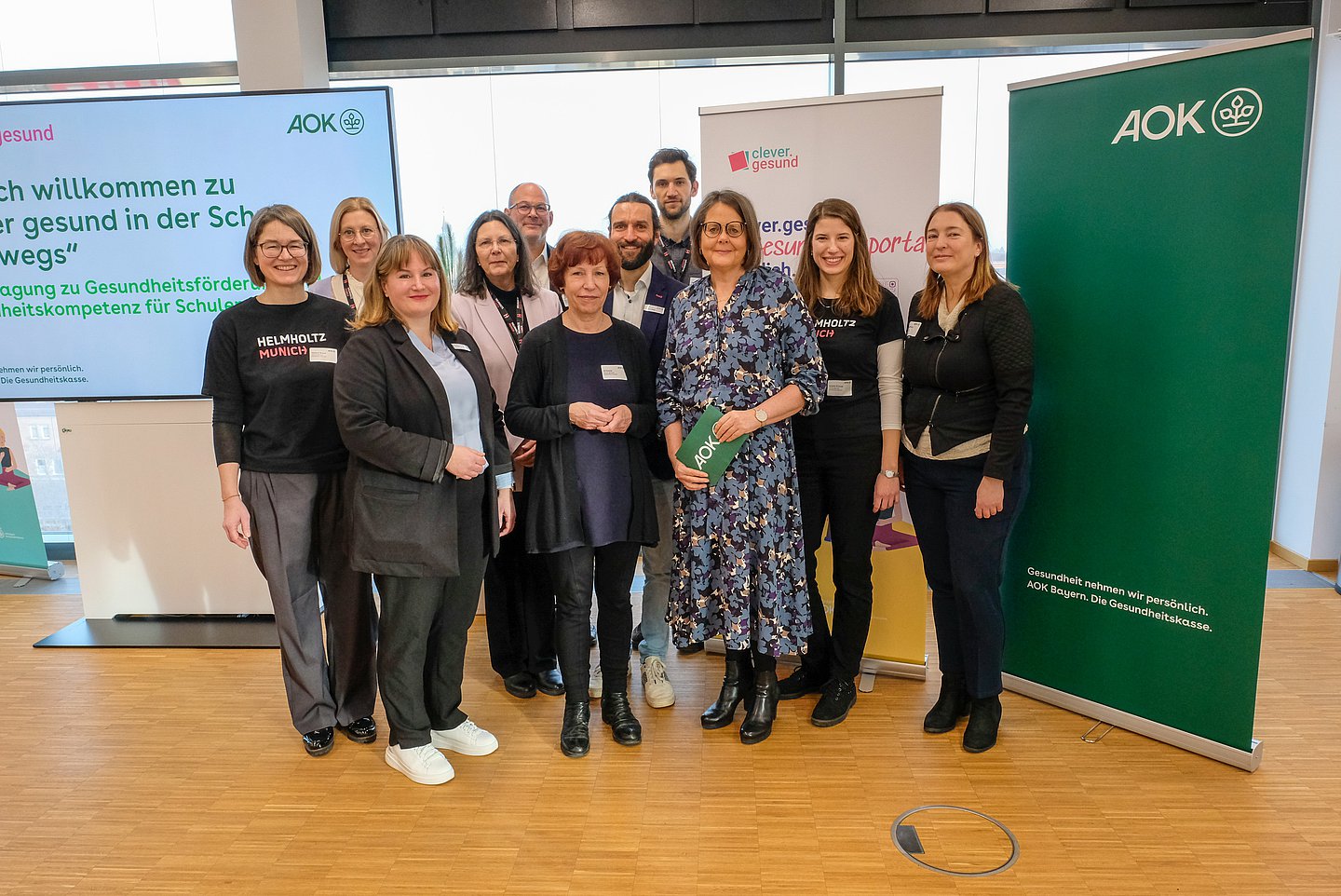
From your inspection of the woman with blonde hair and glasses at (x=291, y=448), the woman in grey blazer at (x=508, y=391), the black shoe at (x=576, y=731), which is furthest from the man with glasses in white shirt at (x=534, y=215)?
the black shoe at (x=576, y=731)

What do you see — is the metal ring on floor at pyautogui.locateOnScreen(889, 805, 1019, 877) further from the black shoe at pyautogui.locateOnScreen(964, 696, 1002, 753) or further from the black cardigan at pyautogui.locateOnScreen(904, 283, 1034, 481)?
the black cardigan at pyautogui.locateOnScreen(904, 283, 1034, 481)

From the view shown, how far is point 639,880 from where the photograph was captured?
2230 mm

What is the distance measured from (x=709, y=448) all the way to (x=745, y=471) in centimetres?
15

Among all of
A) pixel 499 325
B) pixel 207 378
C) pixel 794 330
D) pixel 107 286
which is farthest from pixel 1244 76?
pixel 107 286

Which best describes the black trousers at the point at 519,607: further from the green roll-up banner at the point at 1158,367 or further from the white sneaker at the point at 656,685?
the green roll-up banner at the point at 1158,367

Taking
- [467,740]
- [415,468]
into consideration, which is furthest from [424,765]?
[415,468]

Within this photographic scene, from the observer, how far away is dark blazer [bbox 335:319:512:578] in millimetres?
2461

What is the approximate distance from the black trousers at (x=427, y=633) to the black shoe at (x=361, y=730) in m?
0.25

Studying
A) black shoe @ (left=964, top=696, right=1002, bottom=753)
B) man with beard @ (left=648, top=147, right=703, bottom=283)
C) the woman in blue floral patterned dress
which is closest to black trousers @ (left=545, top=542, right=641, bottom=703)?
the woman in blue floral patterned dress

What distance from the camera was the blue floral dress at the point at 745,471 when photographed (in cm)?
268

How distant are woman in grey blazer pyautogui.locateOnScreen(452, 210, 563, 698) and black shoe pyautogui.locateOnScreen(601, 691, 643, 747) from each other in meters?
0.40

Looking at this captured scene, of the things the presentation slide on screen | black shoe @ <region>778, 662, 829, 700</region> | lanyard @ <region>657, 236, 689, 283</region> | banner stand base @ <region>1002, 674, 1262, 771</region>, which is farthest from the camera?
the presentation slide on screen

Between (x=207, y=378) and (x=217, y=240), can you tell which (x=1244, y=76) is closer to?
(x=207, y=378)

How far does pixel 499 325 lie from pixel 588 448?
2.29 feet
